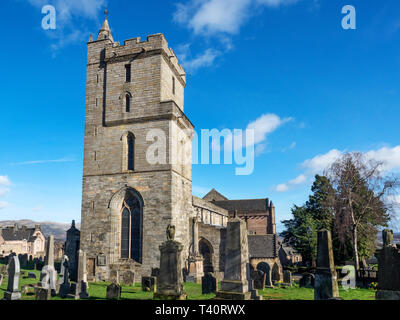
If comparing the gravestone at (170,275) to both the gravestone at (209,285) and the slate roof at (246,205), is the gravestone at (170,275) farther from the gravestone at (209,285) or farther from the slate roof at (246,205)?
the slate roof at (246,205)

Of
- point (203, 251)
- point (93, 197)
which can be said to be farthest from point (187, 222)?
point (93, 197)

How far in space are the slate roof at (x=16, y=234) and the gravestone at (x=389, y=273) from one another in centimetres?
6305

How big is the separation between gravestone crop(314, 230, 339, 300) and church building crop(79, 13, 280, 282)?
432 inches

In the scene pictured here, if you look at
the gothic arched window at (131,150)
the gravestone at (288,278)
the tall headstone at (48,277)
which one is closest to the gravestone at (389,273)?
the gravestone at (288,278)

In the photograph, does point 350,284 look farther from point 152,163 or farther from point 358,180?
point 152,163

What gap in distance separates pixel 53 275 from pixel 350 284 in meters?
17.0

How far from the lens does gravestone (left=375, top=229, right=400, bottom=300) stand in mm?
9734

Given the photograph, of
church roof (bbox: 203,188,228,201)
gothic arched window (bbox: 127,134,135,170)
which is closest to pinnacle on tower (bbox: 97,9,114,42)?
gothic arched window (bbox: 127,134,135,170)

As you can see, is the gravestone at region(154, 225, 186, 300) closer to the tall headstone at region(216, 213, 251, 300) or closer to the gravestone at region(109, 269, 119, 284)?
the tall headstone at region(216, 213, 251, 300)

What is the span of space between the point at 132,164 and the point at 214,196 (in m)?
44.2

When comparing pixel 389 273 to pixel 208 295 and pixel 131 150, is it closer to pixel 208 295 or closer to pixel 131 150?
pixel 208 295

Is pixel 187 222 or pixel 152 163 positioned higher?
pixel 152 163

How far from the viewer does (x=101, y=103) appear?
73.9 ft

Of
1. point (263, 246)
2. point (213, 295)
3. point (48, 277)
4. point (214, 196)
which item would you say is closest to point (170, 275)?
point (213, 295)
